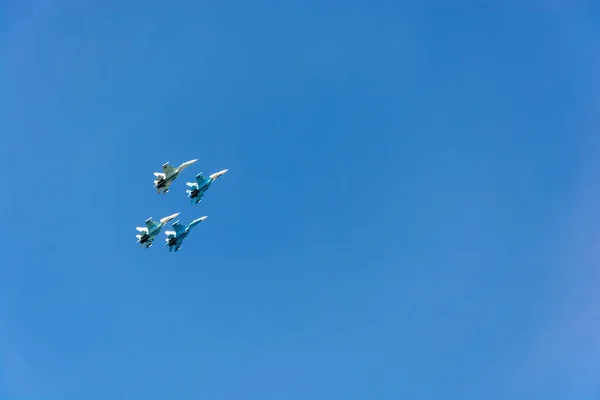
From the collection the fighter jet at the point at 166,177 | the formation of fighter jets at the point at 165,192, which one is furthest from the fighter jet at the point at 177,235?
the fighter jet at the point at 166,177

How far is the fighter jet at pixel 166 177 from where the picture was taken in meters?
93.2

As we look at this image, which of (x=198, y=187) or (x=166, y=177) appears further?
(x=198, y=187)

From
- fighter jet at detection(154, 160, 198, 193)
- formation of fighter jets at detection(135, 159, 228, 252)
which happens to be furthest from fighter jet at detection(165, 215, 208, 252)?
fighter jet at detection(154, 160, 198, 193)

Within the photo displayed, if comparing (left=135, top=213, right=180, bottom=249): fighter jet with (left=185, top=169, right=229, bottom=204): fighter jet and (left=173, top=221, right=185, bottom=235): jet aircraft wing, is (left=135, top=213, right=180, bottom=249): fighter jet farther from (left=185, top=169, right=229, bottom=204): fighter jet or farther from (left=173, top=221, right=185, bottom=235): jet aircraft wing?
(left=185, top=169, right=229, bottom=204): fighter jet

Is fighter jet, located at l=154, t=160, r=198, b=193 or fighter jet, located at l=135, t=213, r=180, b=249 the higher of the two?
fighter jet, located at l=154, t=160, r=198, b=193

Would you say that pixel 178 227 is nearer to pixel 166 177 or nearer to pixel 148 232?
pixel 148 232

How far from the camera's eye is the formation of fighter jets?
307 ft

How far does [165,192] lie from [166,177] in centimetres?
304

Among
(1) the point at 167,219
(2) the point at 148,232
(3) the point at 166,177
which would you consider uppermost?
(3) the point at 166,177

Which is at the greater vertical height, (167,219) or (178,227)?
(167,219)

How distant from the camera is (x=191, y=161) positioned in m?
97.6

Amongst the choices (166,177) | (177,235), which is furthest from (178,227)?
(166,177)

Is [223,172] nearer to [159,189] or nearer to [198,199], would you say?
[198,199]

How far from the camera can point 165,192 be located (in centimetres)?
9494
